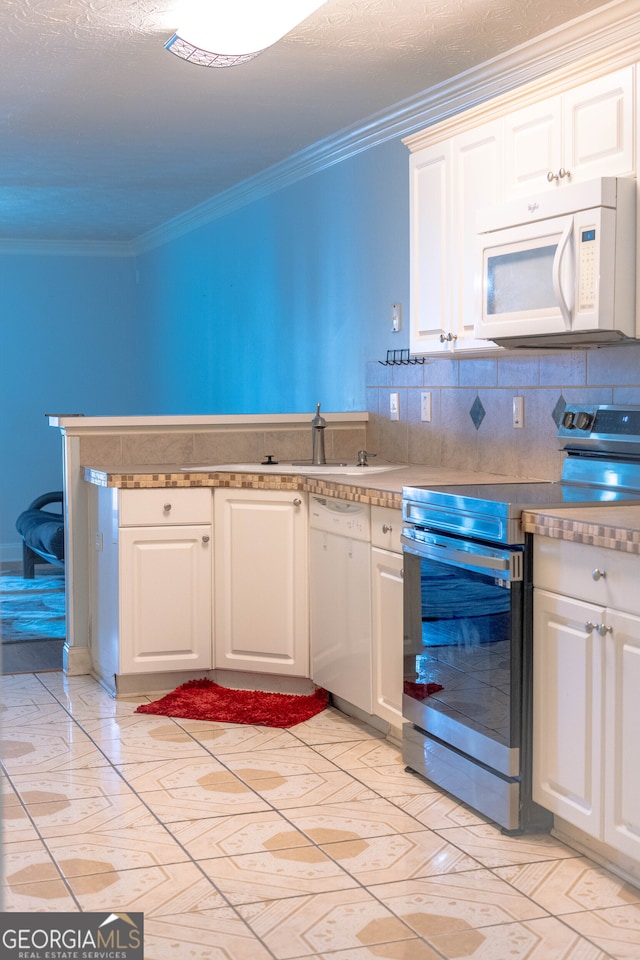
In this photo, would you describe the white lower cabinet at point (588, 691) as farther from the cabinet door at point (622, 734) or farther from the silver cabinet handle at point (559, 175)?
the silver cabinet handle at point (559, 175)

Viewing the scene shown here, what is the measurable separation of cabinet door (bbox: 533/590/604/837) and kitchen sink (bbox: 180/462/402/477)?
154cm

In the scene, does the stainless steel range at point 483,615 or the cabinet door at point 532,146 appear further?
the cabinet door at point 532,146

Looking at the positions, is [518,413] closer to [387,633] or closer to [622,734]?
[387,633]

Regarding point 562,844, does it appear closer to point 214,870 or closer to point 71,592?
point 214,870

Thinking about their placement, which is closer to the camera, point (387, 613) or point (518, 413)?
point (387, 613)

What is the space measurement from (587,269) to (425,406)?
1.54m

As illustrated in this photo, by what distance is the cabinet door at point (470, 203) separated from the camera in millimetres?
3305

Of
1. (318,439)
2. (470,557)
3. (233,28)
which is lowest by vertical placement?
(470,557)

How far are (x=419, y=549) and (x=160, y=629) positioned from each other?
1.41 metres

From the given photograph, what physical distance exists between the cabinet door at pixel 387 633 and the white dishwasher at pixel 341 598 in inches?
1.4

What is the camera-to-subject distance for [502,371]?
3.77 m

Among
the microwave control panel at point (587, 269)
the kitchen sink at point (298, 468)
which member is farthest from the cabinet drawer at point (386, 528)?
the microwave control panel at point (587, 269)

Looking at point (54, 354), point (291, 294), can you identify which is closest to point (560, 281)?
point (291, 294)

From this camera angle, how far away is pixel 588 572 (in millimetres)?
2373
